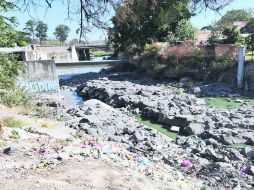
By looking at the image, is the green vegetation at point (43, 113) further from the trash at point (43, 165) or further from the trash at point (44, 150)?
the trash at point (43, 165)

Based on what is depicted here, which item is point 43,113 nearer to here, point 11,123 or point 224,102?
point 11,123

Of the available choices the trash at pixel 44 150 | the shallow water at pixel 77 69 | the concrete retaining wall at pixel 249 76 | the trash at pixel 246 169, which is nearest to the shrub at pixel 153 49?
the shallow water at pixel 77 69

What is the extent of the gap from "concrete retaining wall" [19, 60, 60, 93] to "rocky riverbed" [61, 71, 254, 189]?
122 inches

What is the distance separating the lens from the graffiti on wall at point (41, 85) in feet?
70.0

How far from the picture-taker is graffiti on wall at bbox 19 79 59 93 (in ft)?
70.0

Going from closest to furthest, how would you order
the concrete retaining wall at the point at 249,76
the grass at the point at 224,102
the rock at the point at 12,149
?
the rock at the point at 12,149 → the grass at the point at 224,102 → the concrete retaining wall at the point at 249,76

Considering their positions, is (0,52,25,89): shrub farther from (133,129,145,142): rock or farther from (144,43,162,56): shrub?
(144,43,162,56): shrub

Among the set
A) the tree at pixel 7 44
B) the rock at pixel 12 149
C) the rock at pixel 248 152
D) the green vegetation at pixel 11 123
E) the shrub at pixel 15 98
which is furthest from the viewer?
the shrub at pixel 15 98

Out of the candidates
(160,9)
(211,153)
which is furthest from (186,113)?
(160,9)

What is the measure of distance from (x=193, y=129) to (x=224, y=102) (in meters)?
6.61

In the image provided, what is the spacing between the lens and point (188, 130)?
13.6 metres

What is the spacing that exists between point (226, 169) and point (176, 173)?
4.38 feet

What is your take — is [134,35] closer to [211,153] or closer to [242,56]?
[242,56]

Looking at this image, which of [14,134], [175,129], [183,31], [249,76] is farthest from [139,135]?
[183,31]
